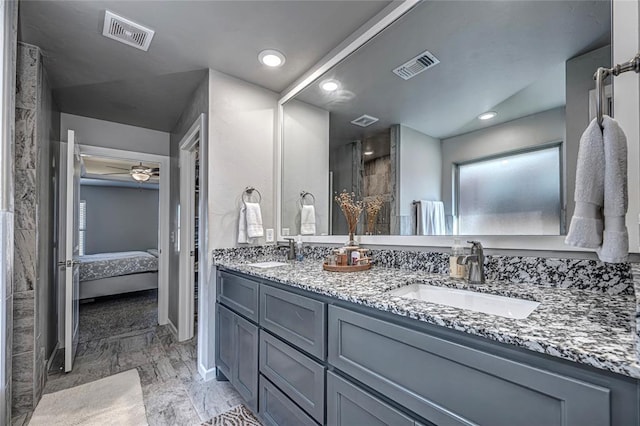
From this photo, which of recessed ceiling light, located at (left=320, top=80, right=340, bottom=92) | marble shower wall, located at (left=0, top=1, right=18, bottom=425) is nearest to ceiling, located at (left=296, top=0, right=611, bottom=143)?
recessed ceiling light, located at (left=320, top=80, right=340, bottom=92)

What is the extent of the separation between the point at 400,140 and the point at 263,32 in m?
1.11

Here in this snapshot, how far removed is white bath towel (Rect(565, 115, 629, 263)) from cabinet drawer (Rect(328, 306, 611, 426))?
0.35 m

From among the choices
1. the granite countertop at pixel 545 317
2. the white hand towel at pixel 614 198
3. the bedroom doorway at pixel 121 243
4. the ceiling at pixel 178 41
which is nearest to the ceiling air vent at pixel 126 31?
the ceiling at pixel 178 41

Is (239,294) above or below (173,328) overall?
above

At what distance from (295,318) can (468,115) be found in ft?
4.18

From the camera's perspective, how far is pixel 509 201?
124 centimetres

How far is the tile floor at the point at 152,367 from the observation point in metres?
1.84

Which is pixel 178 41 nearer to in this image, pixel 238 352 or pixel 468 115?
pixel 468 115

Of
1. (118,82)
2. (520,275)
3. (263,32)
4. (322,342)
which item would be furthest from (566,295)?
(118,82)

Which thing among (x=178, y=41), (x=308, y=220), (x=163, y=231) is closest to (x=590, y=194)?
(x=308, y=220)

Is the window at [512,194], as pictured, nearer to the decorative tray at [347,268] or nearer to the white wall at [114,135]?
the decorative tray at [347,268]

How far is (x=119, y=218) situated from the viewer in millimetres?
7266

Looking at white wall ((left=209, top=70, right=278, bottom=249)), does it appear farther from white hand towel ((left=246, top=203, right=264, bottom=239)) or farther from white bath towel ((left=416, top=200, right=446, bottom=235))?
white bath towel ((left=416, top=200, right=446, bottom=235))

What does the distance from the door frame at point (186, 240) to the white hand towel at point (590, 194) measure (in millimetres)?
3003
